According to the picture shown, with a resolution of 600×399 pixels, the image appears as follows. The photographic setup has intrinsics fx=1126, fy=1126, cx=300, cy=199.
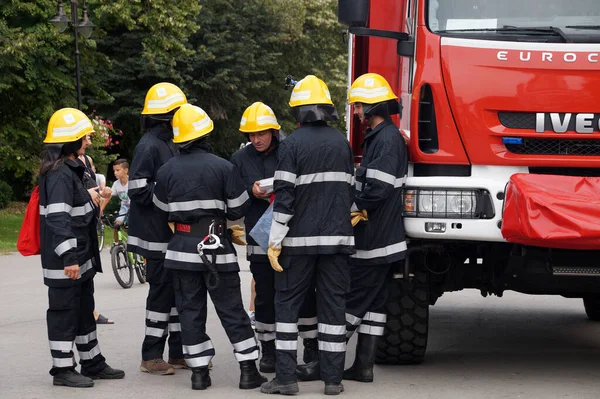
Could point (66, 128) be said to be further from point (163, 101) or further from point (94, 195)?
point (163, 101)

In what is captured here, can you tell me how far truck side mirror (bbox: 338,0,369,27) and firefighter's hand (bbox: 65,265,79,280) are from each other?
2.57m

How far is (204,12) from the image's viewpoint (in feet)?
125

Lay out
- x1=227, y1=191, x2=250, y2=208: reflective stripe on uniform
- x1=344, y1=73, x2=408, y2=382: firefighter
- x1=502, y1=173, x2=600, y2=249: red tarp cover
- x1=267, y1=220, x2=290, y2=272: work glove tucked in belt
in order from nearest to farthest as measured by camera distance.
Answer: x1=502, y1=173, x2=600, y2=249: red tarp cover < x1=267, y1=220, x2=290, y2=272: work glove tucked in belt < x1=344, y1=73, x2=408, y2=382: firefighter < x1=227, y1=191, x2=250, y2=208: reflective stripe on uniform

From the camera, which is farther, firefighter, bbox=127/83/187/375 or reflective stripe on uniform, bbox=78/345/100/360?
firefighter, bbox=127/83/187/375

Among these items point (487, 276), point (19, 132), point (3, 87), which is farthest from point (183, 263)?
point (19, 132)

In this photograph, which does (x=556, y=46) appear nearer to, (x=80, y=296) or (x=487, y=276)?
(x=487, y=276)

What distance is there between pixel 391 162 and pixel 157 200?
1.71 meters

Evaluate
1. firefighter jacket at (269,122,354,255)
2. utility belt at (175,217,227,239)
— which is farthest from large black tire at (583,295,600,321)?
utility belt at (175,217,227,239)

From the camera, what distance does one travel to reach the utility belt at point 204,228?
7.88 meters

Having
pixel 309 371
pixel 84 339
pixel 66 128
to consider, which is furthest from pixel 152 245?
pixel 309 371

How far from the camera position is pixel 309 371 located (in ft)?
26.9

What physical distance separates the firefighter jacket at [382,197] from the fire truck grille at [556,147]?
0.78m

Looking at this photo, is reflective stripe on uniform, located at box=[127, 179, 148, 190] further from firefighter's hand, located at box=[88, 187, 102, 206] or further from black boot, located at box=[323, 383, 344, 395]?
black boot, located at box=[323, 383, 344, 395]

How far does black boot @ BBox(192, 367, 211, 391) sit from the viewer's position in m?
7.87
